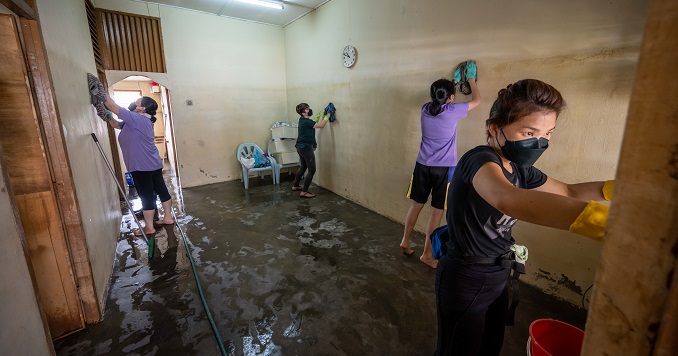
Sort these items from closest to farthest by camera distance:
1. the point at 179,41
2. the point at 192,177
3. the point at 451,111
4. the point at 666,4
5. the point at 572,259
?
the point at 666,4 → the point at 572,259 → the point at 451,111 → the point at 179,41 → the point at 192,177

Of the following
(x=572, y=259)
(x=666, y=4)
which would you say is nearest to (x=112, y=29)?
(x=666, y=4)

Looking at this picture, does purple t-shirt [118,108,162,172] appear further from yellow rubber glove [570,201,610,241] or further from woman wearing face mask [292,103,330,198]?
yellow rubber glove [570,201,610,241]

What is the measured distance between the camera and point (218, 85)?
550 cm

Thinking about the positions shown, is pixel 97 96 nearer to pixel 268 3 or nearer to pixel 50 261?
pixel 50 261

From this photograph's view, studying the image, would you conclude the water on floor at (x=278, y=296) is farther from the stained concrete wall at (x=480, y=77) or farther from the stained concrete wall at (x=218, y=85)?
the stained concrete wall at (x=218, y=85)

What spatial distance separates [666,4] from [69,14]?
12.3ft

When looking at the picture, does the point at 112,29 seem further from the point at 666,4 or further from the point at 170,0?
the point at 666,4

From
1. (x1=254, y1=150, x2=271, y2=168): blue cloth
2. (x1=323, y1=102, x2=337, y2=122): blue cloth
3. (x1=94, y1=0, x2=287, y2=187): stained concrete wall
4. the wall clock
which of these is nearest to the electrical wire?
(x1=254, y1=150, x2=271, y2=168): blue cloth

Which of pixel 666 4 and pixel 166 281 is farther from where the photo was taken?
pixel 166 281

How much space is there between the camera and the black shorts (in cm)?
271

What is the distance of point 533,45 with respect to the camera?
2.19 m

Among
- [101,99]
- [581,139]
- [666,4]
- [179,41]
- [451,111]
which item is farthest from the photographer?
[179,41]

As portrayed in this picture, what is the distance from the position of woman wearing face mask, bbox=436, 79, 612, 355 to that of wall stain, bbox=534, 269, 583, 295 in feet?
4.43

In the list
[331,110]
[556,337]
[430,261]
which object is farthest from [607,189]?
[331,110]
